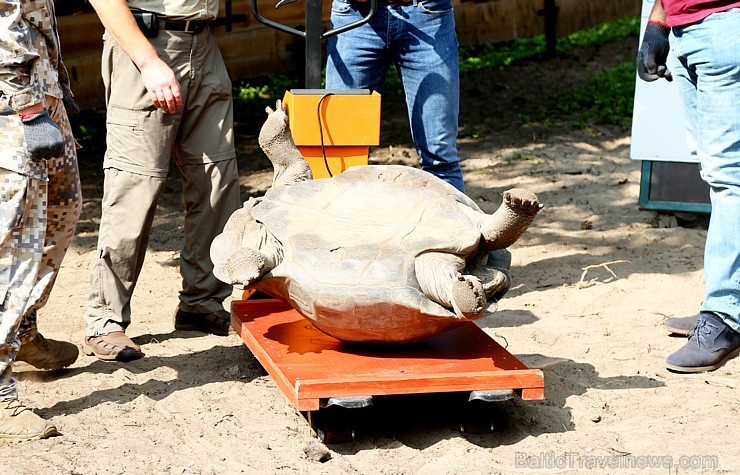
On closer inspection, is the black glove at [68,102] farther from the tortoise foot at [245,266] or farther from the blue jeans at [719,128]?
the blue jeans at [719,128]

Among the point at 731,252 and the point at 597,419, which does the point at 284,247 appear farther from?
the point at 731,252

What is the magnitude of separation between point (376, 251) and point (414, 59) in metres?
1.53

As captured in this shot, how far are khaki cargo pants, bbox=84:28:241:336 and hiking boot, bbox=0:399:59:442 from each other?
34.3 inches

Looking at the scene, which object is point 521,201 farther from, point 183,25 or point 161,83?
point 183,25

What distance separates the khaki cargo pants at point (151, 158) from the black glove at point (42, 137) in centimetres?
84

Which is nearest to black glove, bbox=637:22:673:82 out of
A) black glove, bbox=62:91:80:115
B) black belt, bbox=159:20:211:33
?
black belt, bbox=159:20:211:33

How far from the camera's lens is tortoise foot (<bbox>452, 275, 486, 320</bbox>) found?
288cm

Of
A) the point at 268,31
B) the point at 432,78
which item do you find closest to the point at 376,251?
the point at 432,78

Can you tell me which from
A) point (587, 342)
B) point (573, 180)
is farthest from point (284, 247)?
point (573, 180)

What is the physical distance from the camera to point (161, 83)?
3664mm

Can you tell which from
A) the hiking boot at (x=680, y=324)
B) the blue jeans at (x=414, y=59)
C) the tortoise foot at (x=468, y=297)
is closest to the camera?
the tortoise foot at (x=468, y=297)

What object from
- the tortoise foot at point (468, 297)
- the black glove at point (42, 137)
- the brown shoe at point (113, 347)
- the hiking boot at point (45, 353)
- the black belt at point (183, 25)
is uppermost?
the black belt at point (183, 25)

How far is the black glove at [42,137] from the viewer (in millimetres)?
3014

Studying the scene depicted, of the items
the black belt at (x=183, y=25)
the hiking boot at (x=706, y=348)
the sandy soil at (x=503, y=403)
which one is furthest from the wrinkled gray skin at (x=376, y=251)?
the hiking boot at (x=706, y=348)
